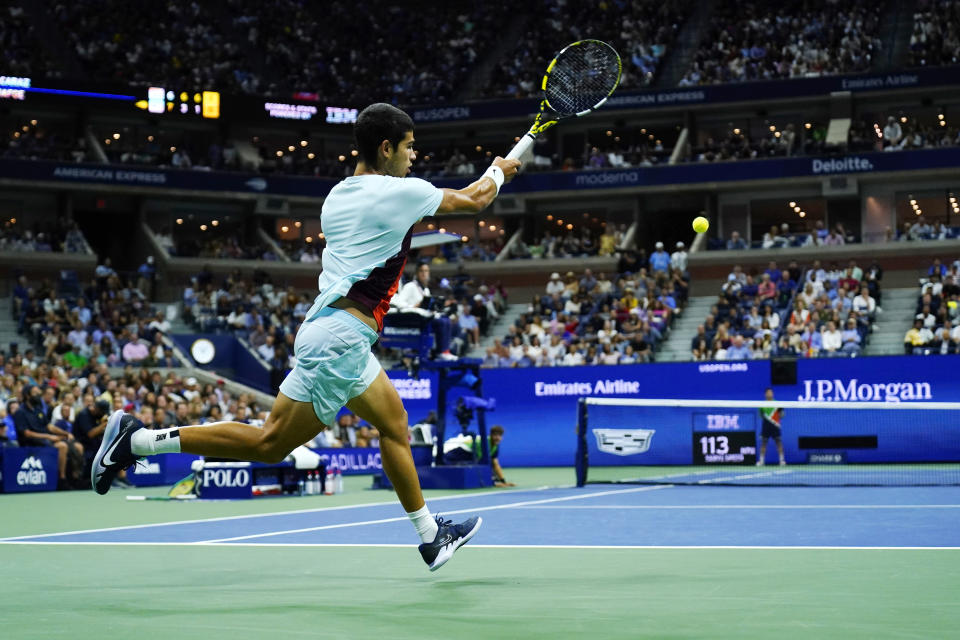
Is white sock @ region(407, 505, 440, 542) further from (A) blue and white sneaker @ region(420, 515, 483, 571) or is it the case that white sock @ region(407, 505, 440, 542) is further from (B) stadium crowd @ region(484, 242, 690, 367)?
(B) stadium crowd @ region(484, 242, 690, 367)

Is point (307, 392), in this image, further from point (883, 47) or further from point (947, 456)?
point (883, 47)

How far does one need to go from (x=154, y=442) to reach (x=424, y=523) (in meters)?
1.45

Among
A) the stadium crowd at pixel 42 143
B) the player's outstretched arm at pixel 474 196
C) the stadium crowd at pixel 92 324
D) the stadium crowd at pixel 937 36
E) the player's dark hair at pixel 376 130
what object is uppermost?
the stadium crowd at pixel 937 36

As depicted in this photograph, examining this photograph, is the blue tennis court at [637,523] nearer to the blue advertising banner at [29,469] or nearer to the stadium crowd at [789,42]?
the blue advertising banner at [29,469]

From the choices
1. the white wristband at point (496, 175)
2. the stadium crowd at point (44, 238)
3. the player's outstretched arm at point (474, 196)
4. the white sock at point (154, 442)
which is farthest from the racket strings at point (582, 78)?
the stadium crowd at point (44, 238)

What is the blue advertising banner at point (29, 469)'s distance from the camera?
1919 cm

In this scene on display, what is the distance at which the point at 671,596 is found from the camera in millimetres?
5371

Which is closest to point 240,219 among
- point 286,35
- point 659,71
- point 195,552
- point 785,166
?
point 286,35

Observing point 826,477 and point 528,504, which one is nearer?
point 528,504

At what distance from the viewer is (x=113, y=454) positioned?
6129 mm

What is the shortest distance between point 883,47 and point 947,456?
20811 millimetres

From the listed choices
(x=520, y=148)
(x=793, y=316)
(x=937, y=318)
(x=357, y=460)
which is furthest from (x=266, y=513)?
(x=937, y=318)

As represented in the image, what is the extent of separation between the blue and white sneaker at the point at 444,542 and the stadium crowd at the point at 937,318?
2070cm

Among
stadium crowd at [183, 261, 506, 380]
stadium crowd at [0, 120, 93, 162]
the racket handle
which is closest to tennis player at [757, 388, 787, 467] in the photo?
stadium crowd at [183, 261, 506, 380]
